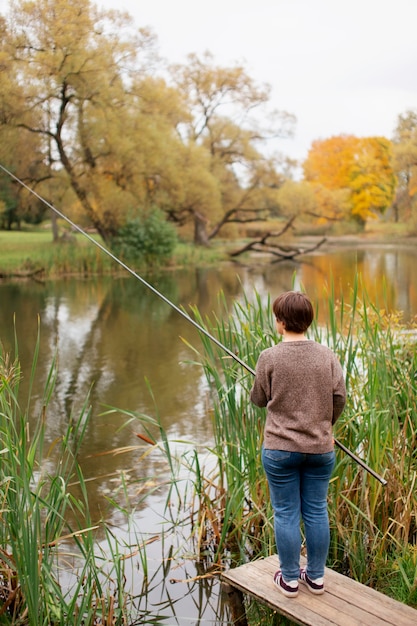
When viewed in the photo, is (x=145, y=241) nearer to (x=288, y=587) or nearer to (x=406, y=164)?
(x=406, y=164)

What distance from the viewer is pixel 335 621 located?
6.39ft

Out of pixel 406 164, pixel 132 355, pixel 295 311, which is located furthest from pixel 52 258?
pixel 295 311

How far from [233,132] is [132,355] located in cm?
1685

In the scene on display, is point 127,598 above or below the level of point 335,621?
below

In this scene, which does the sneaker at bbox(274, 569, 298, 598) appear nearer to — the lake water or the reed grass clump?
the reed grass clump

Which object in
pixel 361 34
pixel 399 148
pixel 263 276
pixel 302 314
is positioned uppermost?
pixel 361 34

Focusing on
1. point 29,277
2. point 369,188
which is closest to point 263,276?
point 29,277

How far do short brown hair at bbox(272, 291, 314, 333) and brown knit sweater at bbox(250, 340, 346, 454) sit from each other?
0.04 meters

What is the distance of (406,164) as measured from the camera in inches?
917

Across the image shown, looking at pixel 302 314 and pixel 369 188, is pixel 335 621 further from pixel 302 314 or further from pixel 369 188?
pixel 369 188

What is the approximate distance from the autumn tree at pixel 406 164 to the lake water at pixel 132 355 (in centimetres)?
677

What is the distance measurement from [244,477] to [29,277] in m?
13.7

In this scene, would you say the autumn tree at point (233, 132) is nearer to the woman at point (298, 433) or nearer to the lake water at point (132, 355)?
the lake water at point (132, 355)

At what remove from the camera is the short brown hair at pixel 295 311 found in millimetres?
2102
